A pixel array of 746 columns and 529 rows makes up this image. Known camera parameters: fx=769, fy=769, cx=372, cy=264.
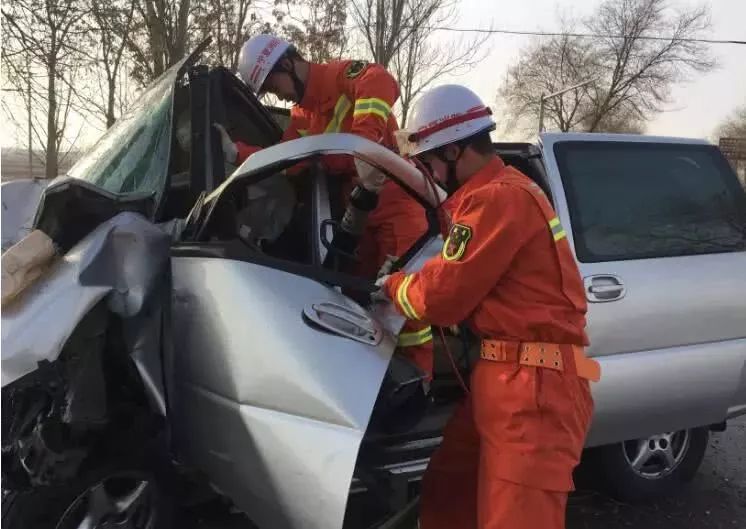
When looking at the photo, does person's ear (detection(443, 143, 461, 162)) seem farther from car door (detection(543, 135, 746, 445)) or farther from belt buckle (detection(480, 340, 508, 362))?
car door (detection(543, 135, 746, 445))

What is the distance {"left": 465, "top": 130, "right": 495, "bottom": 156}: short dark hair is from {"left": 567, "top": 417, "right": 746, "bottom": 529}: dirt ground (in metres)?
2.22

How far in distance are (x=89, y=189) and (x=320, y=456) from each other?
1.19m

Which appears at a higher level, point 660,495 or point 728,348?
point 728,348

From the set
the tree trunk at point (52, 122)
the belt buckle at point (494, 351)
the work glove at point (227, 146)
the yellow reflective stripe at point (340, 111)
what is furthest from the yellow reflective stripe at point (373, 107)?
the tree trunk at point (52, 122)

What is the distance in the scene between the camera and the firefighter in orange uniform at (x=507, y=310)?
2271 mm

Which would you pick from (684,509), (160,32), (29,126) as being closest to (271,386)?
(684,509)

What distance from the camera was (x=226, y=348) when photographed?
2377 millimetres

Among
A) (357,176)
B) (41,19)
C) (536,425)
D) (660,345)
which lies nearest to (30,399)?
(357,176)

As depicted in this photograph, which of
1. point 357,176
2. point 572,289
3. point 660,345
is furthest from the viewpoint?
point 660,345

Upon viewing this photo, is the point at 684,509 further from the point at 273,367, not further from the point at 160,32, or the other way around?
the point at 160,32

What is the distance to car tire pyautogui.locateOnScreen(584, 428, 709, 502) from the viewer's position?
A: 391 centimetres

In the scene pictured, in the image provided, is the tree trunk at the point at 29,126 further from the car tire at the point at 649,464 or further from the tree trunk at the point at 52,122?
the car tire at the point at 649,464

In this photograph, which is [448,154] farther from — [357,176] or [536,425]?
[536,425]

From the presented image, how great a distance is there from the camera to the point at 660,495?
4105 millimetres
